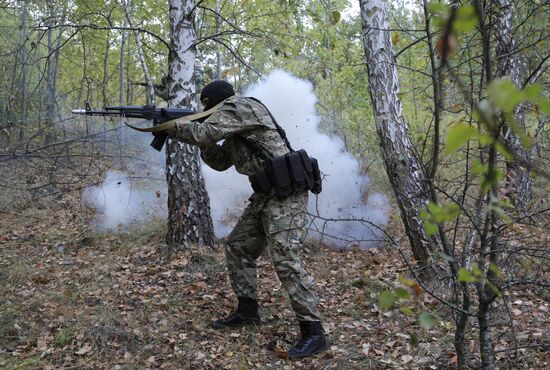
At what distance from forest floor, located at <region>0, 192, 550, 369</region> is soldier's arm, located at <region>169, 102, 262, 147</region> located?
1648mm

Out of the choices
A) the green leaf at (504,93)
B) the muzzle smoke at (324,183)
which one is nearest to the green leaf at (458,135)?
the green leaf at (504,93)

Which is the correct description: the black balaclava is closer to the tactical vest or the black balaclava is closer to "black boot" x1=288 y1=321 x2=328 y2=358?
the tactical vest

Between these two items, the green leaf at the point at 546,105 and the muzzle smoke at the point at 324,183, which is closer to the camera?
the green leaf at the point at 546,105

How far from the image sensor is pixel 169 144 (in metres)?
5.89

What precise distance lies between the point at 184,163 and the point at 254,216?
6.12 ft

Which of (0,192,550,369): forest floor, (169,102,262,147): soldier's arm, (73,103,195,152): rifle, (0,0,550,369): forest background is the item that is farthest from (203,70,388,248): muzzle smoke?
(169,102,262,147): soldier's arm

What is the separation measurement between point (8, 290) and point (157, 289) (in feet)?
4.97

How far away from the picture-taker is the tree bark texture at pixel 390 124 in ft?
A: 15.8

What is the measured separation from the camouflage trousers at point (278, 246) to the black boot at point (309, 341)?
56 millimetres

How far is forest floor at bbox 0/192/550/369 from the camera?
12.3 feet

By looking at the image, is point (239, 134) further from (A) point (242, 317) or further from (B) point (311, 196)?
(B) point (311, 196)

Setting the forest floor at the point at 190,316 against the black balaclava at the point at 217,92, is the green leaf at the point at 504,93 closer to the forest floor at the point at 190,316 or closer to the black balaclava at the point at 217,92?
the forest floor at the point at 190,316

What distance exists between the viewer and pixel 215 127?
3799 millimetres

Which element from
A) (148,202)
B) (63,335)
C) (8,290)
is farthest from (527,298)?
(148,202)
